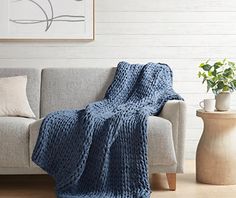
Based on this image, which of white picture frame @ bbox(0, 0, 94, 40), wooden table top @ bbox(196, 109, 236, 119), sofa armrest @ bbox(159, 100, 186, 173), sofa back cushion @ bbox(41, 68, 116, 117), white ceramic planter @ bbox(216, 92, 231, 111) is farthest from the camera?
white picture frame @ bbox(0, 0, 94, 40)

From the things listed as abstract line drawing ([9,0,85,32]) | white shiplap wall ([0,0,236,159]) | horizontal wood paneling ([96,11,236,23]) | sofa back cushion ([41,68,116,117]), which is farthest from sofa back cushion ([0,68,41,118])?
horizontal wood paneling ([96,11,236,23])

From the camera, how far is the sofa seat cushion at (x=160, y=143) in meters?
3.58

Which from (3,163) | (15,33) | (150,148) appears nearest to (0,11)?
(15,33)

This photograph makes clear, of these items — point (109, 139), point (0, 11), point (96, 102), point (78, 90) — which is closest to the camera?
point (109, 139)

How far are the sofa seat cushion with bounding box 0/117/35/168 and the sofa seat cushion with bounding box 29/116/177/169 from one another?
30.8 inches

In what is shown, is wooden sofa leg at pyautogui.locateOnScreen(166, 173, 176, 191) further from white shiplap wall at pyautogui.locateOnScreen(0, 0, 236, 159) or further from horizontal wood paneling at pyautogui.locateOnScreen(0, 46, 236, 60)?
horizontal wood paneling at pyautogui.locateOnScreen(0, 46, 236, 60)

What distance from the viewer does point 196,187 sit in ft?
12.5

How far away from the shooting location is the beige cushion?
13.5 feet

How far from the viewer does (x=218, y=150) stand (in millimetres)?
3879

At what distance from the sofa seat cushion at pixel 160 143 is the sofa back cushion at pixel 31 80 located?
1.09m

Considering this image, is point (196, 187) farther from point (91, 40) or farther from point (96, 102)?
point (91, 40)

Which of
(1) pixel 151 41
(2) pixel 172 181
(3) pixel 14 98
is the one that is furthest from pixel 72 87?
(2) pixel 172 181

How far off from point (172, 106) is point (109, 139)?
20.8 inches

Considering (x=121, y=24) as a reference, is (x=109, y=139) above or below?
below
